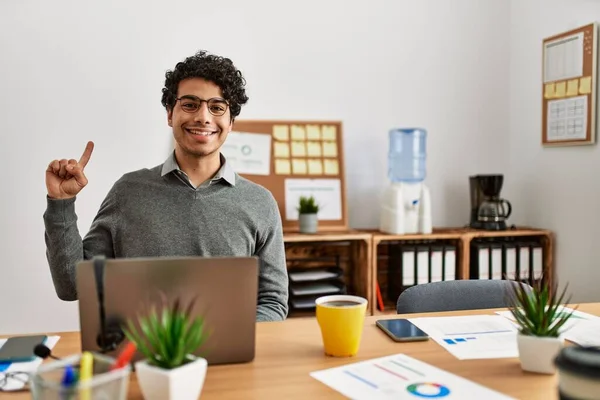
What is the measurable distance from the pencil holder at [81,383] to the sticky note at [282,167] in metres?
2.32

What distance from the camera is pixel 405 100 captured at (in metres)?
3.31

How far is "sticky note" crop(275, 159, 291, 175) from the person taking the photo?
310 cm

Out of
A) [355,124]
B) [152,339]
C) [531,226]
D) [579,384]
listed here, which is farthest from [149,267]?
[531,226]

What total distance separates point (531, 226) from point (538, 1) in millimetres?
1225

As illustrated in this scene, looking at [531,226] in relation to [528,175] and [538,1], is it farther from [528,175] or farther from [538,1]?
[538,1]

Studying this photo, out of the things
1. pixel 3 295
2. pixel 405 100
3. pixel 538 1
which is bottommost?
pixel 3 295

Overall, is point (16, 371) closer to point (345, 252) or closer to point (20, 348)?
point (20, 348)

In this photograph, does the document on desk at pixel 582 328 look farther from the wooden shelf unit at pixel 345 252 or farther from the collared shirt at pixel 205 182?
the wooden shelf unit at pixel 345 252

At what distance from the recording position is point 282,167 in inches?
122

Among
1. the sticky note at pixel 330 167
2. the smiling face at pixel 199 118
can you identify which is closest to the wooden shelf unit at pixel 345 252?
the sticky note at pixel 330 167

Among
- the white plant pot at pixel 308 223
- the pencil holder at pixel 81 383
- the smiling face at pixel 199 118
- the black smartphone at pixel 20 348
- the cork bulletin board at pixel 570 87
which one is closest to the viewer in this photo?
the pencil holder at pixel 81 383

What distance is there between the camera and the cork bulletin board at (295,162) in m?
3.06

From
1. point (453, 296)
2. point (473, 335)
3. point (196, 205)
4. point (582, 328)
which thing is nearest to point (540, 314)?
point (473, 335)

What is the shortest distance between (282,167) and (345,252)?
58 cm
